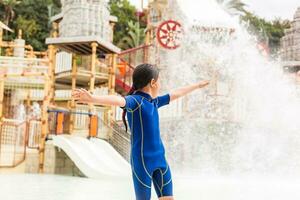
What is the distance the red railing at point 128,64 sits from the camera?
16.8 metres

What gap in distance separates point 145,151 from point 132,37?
38144 mm

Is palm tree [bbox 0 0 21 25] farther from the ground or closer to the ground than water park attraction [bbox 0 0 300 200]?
farther from the ground

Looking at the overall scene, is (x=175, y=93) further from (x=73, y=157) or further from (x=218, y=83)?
(x=218, y=83)

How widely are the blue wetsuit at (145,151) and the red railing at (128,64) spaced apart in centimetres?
1376

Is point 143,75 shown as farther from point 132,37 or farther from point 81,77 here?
point 132,37

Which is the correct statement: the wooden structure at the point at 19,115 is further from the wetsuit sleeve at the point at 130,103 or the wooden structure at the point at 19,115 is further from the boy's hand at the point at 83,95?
the boy's hand at the point at 83,95

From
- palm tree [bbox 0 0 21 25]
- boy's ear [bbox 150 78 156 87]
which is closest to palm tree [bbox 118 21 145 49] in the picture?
palm tree [bbox 0 0 21 25]

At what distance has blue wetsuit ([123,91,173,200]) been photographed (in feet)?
8.66

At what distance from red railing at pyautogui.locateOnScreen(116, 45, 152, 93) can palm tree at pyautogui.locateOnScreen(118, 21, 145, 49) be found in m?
22.3

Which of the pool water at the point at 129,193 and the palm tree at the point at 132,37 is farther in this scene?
the palm tree at the point at 132,37

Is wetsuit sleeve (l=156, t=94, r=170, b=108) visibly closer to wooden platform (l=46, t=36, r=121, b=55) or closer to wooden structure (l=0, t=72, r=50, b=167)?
wooden structure (l=0, t=72, r=50, b=167)

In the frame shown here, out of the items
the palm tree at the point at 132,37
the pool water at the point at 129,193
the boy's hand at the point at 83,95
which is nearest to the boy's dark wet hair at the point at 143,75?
the boy's hand at the point at 83,95

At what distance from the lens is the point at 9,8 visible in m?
40.2

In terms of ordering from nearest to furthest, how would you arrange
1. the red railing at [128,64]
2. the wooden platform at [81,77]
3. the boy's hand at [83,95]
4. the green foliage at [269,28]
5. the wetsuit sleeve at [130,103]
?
the boy's hand at [83,95] < the wetsuit sleeve at [130,103] < the wooden platform at [81,77] < the red railing at [128,64] < the green foliage at [269,28]
